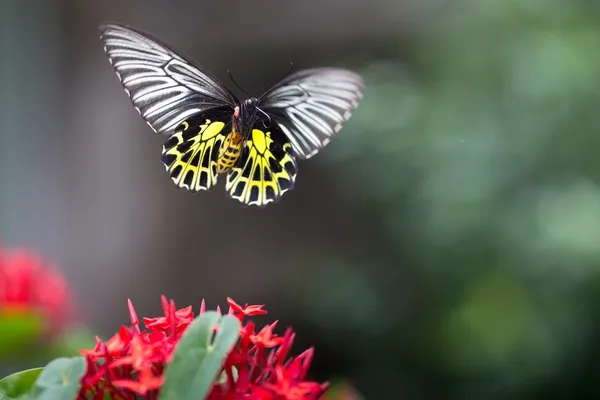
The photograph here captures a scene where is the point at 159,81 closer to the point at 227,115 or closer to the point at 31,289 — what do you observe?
the point at 227,115

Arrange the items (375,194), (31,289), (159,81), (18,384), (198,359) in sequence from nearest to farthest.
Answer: (198,359) → (18,384) → (159,81) → (31,289) → (375,194)

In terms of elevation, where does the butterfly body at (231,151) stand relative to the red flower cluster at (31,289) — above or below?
above

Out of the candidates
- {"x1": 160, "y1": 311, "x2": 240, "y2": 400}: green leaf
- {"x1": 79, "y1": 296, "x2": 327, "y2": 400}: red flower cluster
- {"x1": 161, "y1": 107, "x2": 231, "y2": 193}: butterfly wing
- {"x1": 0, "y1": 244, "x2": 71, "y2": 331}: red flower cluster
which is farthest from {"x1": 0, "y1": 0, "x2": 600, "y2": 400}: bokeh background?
{"x1": 160, "y1": 311, "x2": 240, "y2": 400}: green leaf

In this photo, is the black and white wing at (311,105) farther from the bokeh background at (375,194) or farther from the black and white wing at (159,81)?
the bokeh background at (375,194)

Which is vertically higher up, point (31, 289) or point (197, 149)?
point (197, 149)

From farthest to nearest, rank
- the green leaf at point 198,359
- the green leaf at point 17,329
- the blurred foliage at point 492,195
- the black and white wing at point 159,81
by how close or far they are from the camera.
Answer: the blurred foliage at point 492,195 → the green leaf at point 17,329 → the black and white wing at point 159,81 → the green leaf at point 198,359

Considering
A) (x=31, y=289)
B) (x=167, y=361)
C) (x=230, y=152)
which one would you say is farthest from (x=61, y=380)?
(x=31, y=289)

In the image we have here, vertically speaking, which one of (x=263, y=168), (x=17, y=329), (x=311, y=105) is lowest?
(x=17, y=329)

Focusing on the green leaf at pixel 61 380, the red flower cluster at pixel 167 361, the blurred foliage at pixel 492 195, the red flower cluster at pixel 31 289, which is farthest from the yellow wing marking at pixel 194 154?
the blurred foliage at pixel 492 195
